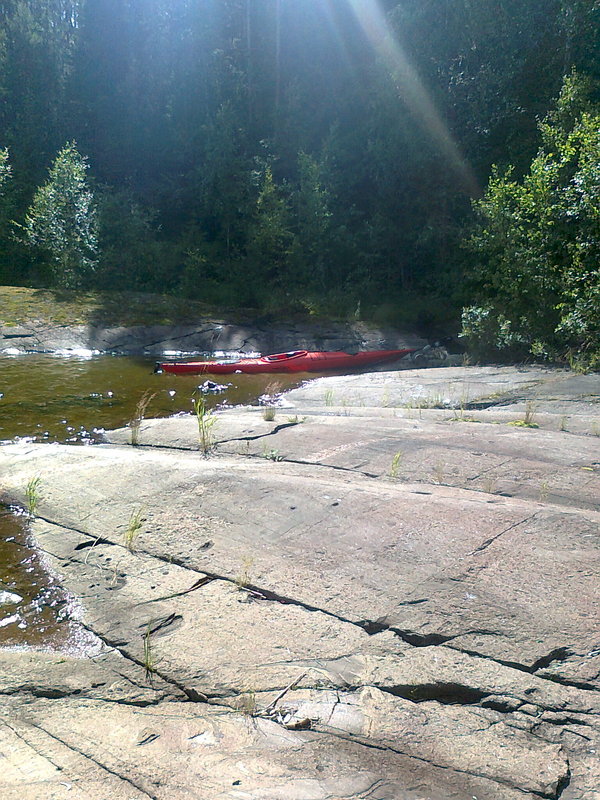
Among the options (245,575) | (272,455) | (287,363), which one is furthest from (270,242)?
(245,575)

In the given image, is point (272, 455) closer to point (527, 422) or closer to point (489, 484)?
point (489, 484)

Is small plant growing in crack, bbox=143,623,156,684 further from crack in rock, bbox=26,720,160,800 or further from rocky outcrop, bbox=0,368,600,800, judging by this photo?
crack in rock, bbox=26,720,160,800

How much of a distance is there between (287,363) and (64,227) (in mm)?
12649

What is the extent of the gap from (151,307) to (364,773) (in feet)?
68.0

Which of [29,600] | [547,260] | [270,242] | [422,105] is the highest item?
[422,105]

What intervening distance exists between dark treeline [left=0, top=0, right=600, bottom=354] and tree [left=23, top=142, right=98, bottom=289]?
7 centimetres

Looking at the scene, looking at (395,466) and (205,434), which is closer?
(395,466)

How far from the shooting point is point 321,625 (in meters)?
3.86

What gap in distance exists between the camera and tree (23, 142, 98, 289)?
79.5 ft

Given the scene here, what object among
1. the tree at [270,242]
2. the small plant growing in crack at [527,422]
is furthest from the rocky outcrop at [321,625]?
the tree at [270,242]

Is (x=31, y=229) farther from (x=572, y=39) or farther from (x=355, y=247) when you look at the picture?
(x=572, y=39)

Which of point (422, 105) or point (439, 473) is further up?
point (422, 105)

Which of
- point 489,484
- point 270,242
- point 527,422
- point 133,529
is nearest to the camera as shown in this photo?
point 133,529

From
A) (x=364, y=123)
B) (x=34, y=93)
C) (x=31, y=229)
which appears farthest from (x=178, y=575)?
(x=34, y=93)
